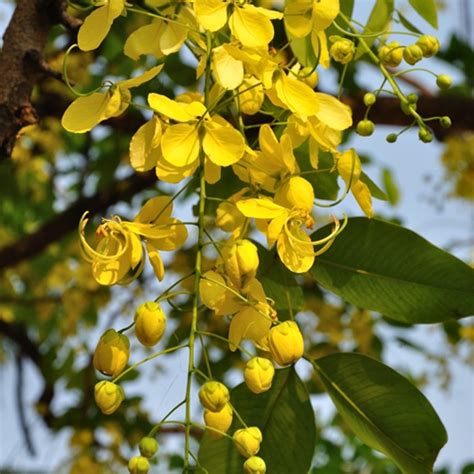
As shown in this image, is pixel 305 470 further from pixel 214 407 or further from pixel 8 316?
pixel 8 316

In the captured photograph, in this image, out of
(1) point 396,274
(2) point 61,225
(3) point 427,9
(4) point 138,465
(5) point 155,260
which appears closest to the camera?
(4) point 138,465

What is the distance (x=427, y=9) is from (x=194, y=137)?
37cm

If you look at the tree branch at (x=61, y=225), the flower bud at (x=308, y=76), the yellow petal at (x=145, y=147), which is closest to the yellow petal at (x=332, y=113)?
the flower bud at (x=308, y=76)

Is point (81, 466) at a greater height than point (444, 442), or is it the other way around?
point (444, 442)

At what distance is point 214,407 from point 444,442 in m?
0.22

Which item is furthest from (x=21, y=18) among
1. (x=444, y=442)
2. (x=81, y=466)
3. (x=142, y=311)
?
(x=81, y=466)

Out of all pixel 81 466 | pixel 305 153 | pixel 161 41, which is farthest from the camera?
pixel 81 466

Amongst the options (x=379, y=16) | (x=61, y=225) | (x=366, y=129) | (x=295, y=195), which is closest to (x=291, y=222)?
(x=295, y=195)

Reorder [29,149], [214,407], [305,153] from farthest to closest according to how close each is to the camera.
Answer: [29,149] < [305,153] < [214,407]

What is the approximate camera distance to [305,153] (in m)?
0.81

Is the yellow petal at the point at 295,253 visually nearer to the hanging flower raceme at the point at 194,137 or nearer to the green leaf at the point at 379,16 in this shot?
the hanging flower raceme at the point at 194,137

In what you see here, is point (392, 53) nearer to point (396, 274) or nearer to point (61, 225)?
point (396, 274)

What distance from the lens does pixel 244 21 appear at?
0.63 m

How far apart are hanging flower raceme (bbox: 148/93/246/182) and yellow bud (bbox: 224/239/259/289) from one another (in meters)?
0.06
